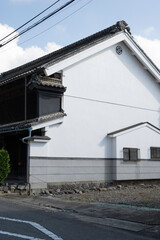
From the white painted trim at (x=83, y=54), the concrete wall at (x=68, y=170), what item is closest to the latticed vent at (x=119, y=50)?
the white painted trim at (x=83, y=54)

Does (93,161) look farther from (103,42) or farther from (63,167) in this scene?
(103,42)

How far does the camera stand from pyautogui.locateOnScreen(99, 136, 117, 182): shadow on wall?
17031 millimetres

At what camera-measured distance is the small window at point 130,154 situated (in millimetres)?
17506

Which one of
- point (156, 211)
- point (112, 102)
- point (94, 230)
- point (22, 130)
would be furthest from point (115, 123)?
point (94, 230)

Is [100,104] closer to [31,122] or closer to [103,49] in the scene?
[103,49]

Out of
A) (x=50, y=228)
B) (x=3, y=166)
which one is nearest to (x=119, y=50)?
(x=3, y=166)

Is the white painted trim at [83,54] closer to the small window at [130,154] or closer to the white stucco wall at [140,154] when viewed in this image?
the white stucco wall at [140,154]

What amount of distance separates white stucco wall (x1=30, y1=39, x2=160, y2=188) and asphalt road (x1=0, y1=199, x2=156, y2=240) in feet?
16.7

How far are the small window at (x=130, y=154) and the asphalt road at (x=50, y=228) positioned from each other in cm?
855

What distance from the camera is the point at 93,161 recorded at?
54.2ft

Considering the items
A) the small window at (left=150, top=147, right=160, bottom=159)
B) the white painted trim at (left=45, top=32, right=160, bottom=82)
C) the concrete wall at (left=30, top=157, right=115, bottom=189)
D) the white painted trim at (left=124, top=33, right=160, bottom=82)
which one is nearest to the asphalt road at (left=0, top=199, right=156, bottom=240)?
the concrete wall at (left=30, top=157, right=115, bottom=189)

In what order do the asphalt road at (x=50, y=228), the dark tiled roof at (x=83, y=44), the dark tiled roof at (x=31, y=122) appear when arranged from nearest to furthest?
the asphalt road at (x=50, y=228)
the dark tiled roof at (x=31, y=122)
the dark tiled roof at (x=83, y=44)

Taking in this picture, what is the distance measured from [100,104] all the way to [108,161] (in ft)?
10.3

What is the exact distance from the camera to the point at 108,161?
17156 millimetres
